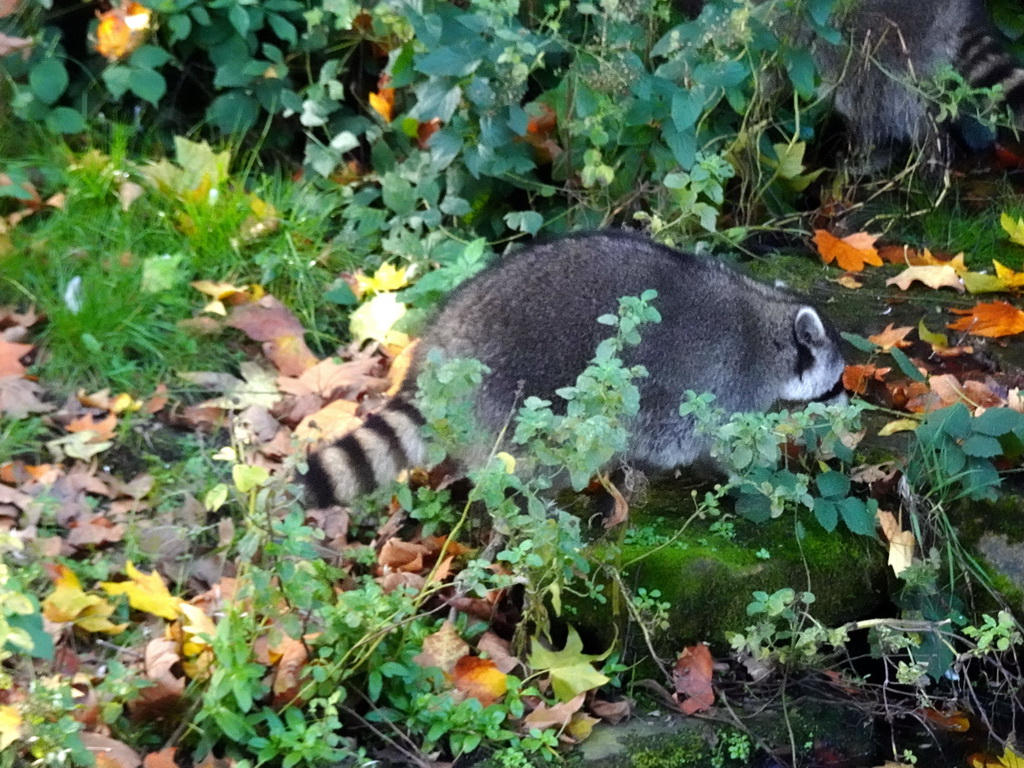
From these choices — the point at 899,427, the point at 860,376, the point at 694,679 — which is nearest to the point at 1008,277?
the point at 860,376

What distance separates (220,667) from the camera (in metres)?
2.36

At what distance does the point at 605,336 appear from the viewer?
3.17 metres

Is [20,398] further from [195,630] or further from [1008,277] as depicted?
[1008,277]

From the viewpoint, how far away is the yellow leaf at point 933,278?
4.04m

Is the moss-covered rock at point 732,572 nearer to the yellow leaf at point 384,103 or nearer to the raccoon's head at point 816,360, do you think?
the raccoon's head at point 816,360

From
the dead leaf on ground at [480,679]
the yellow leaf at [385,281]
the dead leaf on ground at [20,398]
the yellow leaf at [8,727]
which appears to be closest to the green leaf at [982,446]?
the dead leaf on ground at [480,679]

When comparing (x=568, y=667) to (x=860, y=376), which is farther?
(x=860, y=376)

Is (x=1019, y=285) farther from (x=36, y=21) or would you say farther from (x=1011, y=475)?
(x=36, y=21)

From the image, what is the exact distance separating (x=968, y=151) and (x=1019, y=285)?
108 centimetres

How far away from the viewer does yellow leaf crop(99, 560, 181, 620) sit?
2797 millimetres

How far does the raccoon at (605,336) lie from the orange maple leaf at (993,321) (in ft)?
1.81

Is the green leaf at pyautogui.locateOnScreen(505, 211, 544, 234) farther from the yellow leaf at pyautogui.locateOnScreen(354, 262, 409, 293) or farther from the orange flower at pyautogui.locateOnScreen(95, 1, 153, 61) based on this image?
the orange flower at pyautogui.locateOnScreen(95, 1, 153, 61)

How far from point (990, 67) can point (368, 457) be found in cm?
292

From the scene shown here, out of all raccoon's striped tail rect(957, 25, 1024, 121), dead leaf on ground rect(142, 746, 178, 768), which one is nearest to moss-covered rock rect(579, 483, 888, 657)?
dead leaf on ground rect(142, 746, 178, 768)
